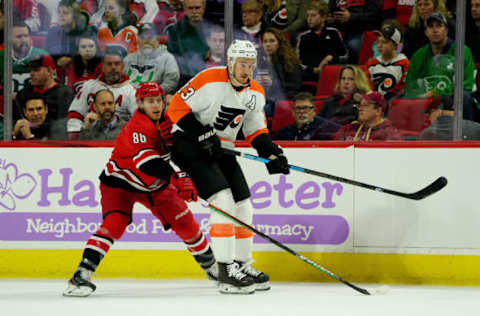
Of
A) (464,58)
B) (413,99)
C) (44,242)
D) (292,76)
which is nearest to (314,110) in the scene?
(292,76)

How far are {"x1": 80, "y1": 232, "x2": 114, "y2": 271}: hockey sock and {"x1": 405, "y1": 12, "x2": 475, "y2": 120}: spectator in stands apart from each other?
243 cm

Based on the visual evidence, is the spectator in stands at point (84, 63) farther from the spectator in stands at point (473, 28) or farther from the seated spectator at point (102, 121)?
the spectator in stands at point (473, 28)

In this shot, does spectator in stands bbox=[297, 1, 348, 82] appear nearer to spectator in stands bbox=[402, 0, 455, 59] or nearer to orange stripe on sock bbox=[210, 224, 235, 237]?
spectator in stands bbox=[402, 0, 455, 59]

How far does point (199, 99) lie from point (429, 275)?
5.35ft

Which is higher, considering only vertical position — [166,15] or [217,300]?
[166,15]

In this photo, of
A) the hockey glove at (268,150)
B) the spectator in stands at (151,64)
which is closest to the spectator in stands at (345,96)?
the spectator in stands at (151,64)

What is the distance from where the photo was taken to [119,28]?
5.02 metres

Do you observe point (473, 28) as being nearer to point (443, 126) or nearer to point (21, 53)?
point (443, 126)

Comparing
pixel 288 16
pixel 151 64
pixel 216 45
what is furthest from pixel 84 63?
pixel 288 16

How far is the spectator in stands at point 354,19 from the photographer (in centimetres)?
491

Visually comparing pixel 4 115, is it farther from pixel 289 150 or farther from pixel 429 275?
pixel 429 275

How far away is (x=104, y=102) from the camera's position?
486 cm

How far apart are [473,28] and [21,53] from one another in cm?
305

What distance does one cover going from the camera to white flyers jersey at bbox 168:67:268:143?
3.47 meters
